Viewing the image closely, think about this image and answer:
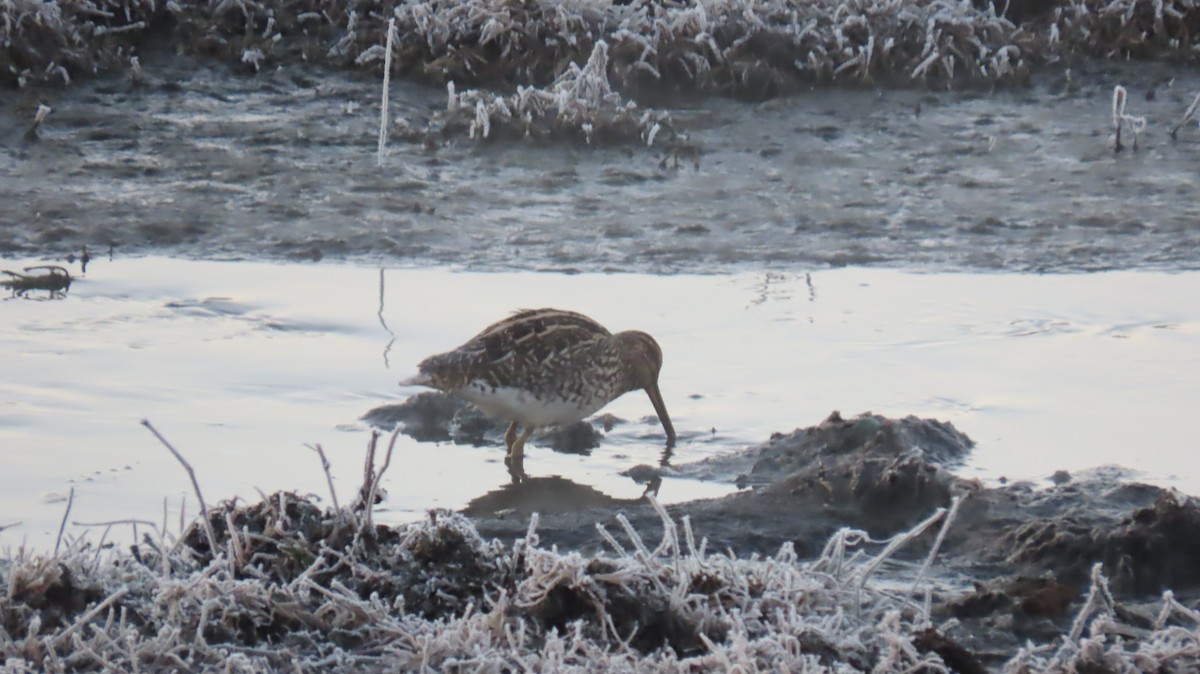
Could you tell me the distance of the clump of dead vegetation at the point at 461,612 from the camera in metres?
3.85

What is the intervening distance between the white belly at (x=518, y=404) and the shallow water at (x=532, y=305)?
135mm

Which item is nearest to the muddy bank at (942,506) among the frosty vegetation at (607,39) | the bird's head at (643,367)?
the bird's head at (643,367)

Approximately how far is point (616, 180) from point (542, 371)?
380 centimetres

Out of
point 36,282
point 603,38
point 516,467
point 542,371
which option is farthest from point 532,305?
point 603,38

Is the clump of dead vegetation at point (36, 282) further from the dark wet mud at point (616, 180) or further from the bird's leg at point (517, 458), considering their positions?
the bird's leg at point (517, 458)

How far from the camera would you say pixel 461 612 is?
4.26 meters

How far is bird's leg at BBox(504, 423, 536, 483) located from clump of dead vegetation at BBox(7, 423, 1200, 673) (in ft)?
5.14

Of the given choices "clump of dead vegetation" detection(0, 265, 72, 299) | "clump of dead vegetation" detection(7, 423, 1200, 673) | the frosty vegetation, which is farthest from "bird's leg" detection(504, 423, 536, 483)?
the frosty vegetation

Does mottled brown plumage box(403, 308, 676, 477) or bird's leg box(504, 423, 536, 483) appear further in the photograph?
mottled brown plumage box(403, 308, 676, 477)

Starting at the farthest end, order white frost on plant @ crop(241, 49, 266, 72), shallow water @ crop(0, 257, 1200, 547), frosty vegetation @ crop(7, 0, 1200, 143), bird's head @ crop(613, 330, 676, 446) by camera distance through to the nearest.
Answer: white frost on plant @ crop(241, 49, 266, 72), frosty vegetation @ crop(7, 0, 1200, 143), bird's head @ crop(613, 330, 676, 446), shallow water @ crop(0, 257, 1200, 547)

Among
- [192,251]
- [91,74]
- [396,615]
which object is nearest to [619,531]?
[396,615]

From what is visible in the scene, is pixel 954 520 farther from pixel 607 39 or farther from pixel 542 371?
pixel 607 39

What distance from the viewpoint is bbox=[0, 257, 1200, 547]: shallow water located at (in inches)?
225

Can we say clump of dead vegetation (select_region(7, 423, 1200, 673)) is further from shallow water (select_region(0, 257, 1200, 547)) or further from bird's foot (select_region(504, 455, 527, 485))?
bird's foot (select_region(504, 455, 527, 485))
